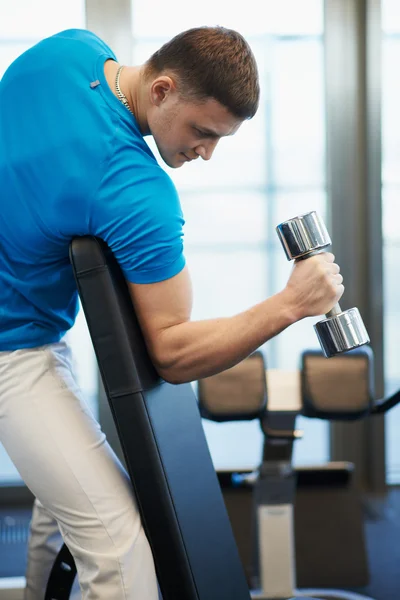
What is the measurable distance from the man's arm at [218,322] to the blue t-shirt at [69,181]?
0.04 metres

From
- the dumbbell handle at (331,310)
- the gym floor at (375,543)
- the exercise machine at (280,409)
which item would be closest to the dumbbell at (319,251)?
the dumbbell handle at (331,310)

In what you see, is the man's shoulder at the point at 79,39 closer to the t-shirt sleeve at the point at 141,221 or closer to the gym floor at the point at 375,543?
the t-shirt sleeve at the point at 141,221

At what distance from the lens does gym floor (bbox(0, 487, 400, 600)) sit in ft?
7.27

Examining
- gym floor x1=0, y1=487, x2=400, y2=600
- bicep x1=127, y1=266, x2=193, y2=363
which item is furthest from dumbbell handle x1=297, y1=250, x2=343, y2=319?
gym floor x1=0, y1=487, x2=400, y2=600

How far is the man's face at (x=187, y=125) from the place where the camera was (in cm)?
117

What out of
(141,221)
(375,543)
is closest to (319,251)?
(141,221)

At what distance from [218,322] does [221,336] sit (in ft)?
0.09

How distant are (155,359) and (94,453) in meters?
0.18

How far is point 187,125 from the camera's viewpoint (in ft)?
3.90

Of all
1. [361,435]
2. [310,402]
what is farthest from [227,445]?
[310,402]

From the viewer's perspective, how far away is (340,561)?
2297mm

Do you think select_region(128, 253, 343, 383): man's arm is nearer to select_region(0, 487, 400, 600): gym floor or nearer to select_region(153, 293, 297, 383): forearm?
select_region(153, 293, 297, 383): forearm

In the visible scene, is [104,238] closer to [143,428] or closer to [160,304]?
[160,304]

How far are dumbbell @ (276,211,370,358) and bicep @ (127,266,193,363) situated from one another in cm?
18
